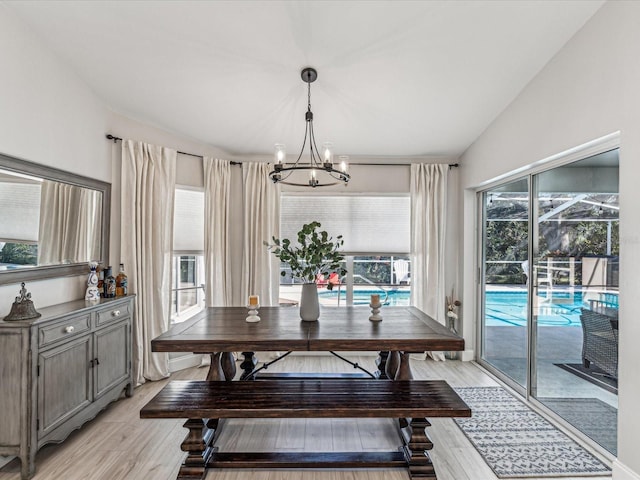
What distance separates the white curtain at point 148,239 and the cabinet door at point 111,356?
0.28 metres

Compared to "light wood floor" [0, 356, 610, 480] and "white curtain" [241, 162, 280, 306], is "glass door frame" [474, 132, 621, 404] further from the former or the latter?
"white curtain" [241, 162, 280, 306]

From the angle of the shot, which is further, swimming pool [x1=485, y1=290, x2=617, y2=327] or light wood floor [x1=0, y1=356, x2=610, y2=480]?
swimming pool [x1=485, y1=290, x2=617, y2=327]

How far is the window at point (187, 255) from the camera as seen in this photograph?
387cm

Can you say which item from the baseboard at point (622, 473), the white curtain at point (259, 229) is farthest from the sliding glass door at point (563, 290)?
the white curtain at point (259, 229)

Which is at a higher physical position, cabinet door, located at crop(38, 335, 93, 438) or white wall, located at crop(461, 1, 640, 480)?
white wall, located at crop(461, 1, 640, 480)

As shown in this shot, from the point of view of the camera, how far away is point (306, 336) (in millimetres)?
2275

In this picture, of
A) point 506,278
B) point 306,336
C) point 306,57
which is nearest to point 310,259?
point 306,336

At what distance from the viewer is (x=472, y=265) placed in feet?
13.7

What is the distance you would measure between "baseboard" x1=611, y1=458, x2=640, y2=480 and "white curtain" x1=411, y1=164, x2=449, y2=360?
2258 millimetres

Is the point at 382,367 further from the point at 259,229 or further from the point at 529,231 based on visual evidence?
the point at 259,229

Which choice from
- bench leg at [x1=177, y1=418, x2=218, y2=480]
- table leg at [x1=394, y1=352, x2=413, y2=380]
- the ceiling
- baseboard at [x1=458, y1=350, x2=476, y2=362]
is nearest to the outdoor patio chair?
table leg at [x1=394, y1=352, x2=413, y2=380]

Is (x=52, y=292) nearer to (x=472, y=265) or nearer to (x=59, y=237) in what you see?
(x=59, y=237)

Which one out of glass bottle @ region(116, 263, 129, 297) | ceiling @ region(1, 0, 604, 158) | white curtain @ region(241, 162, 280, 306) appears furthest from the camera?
white curtain @ region(241, 162, 280, 306)

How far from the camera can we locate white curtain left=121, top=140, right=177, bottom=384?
11.1 ft
